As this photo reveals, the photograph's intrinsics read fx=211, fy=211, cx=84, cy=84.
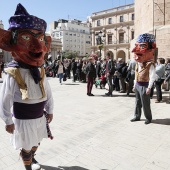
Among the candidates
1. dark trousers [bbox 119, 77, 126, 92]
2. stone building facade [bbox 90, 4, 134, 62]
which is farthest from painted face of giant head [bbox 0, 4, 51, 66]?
stone building facade [bbox 90, 4, 134, 62]

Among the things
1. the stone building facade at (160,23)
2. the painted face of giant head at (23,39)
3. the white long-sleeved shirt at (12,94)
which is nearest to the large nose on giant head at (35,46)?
the painted face of giant head at (23,39)

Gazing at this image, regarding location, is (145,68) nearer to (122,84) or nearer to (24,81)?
(24,81)

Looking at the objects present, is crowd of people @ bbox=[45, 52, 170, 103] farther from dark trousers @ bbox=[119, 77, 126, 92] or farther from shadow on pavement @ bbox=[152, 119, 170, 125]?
shadow on pavement @ bbox=[152, 119, 170, 125]

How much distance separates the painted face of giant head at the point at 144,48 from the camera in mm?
4984

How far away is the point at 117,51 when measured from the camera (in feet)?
167

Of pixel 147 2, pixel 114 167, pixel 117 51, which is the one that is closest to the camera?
pixel 114 167

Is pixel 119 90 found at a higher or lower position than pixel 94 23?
lower

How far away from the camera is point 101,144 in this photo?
12.6ft

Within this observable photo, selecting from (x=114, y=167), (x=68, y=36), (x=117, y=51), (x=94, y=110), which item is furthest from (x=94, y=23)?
(x=114, y=167)

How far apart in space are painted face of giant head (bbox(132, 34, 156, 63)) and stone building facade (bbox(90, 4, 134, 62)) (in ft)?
147

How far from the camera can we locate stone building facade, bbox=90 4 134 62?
4916cm

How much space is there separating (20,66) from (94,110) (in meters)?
4.11

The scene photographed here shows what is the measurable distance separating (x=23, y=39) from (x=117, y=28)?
51170 mm

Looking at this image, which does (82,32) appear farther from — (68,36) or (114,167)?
(114,167)
